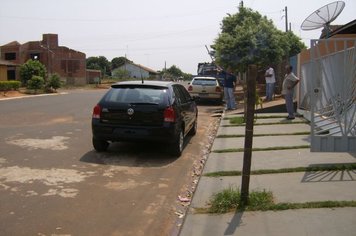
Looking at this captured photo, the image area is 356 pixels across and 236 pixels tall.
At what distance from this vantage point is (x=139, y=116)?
831cm

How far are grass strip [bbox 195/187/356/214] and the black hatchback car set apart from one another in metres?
2.91

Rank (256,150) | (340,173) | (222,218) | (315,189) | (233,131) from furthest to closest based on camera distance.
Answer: (233,131) → (256,150) → (340,173) → (315,189) → (222,218)

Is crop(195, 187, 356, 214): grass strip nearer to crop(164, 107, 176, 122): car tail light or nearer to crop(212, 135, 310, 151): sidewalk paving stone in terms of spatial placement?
crop(164, 107, 176, 122): car tail light

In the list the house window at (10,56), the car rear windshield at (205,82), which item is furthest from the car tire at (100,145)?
the house window at (10,56)

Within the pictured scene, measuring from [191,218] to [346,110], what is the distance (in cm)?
365

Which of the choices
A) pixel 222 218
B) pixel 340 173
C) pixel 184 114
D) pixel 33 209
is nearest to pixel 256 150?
pixel 184 114

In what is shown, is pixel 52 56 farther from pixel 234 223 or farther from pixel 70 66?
pixel 234 223

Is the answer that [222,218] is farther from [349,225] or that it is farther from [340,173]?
[340,173]

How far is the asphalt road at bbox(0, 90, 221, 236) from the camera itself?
16.2 ft

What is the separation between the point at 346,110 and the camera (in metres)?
7.20

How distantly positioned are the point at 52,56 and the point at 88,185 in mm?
63938

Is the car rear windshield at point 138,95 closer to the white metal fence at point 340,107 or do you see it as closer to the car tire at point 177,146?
A: the car tire at point 177,146

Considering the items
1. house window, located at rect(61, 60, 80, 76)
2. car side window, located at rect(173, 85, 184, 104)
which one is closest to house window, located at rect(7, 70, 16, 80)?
house window, located at rect(61, 60, 80, 76)

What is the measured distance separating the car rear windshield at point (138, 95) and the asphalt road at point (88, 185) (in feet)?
3.70
